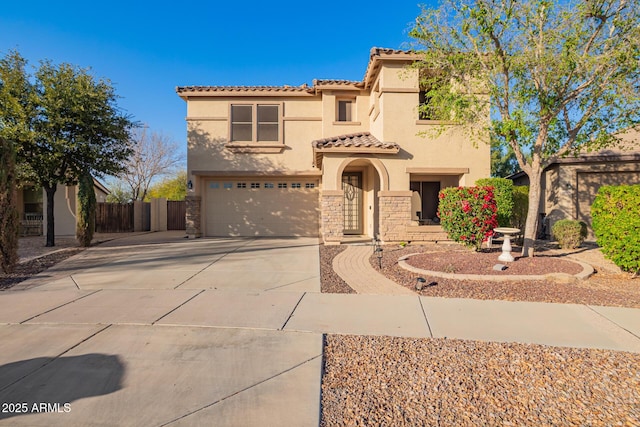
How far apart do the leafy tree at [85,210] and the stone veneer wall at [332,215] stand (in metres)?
8.27

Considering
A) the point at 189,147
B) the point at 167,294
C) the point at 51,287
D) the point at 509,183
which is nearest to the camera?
the point at 167,294

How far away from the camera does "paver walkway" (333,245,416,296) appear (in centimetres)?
641

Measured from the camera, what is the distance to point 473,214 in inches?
356

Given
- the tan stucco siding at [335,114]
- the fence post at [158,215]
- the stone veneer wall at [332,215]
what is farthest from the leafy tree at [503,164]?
the fence post at [158,215]

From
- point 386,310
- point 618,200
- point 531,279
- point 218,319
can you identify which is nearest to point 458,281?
point 531,279

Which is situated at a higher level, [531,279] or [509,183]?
[509,183]

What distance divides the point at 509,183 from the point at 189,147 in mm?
12819

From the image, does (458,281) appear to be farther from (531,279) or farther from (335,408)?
(335,408)

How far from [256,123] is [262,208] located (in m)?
3.81

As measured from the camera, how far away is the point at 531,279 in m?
6.86

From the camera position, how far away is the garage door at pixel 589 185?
13.4 m

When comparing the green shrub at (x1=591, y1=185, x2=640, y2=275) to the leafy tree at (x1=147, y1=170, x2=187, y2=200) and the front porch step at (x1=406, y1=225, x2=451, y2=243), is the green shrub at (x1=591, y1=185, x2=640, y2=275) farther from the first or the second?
the leafy tree at (x1=147, y1=170, x2=187, y2=200)

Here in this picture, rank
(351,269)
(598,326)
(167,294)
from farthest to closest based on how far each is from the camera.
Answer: (351,269), (167,294), (598,326)

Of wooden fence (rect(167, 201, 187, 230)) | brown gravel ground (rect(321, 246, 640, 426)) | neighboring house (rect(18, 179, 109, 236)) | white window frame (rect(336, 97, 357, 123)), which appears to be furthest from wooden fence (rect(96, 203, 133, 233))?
brown gravel ground (rect(321, 246, 640, 426))
